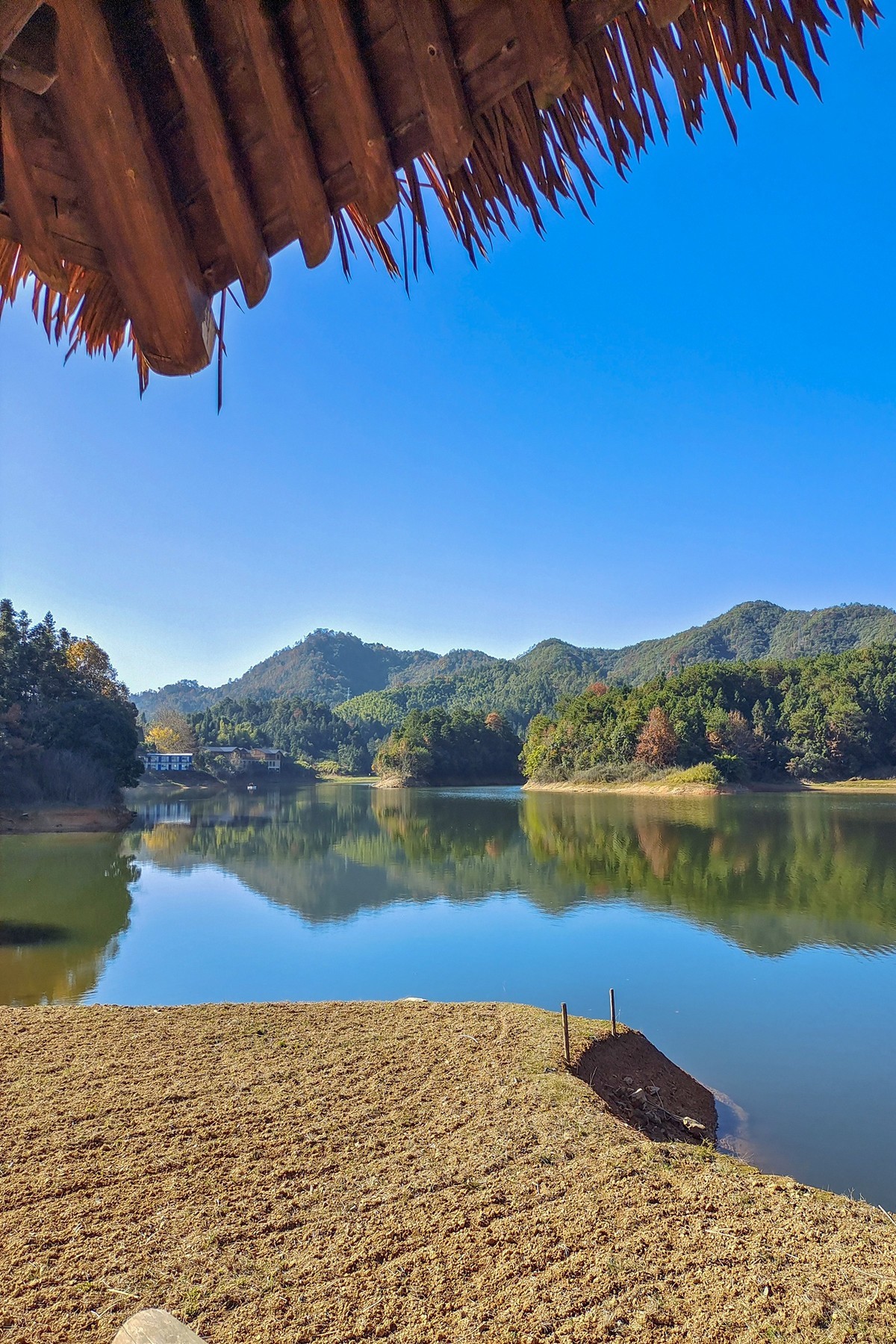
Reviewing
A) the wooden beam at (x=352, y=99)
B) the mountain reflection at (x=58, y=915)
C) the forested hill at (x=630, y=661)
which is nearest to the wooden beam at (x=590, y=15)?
the wooden beam at (x=352, y=99)

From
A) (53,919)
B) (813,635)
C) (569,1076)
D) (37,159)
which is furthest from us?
(813,635)

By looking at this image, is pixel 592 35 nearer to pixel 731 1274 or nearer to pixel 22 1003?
pixel 731 1274

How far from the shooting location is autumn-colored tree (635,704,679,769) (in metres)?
48.3

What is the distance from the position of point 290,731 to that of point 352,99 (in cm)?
8880

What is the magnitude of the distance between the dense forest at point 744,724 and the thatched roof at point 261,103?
46.2 metres

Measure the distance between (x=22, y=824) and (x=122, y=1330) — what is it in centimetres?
2891

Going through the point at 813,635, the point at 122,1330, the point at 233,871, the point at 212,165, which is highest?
the point at 813,635

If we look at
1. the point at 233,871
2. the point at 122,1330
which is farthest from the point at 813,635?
the point at 122,1330

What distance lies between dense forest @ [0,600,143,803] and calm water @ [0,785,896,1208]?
3480 mm

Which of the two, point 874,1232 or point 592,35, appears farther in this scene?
point 874,1232

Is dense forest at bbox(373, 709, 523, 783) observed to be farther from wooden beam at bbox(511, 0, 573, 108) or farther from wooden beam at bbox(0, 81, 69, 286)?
wooden beam at bbox(511, 0, 573, 108)

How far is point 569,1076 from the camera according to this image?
17.8 ft

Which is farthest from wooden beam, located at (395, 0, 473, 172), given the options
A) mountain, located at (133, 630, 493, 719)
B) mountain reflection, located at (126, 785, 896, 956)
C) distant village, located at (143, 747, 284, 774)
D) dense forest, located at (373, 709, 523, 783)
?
mountain, located at (133, 630, 493, 719)

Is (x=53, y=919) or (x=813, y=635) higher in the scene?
(x=813, y=635)
